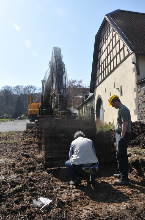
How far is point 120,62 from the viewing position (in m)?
14.5

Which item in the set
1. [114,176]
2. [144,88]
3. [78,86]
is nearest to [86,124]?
[114,176]

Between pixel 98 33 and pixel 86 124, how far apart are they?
15111 mm

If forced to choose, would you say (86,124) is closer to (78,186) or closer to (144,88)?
(78,186)

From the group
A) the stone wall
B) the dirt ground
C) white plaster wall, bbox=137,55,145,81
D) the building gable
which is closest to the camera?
the dirt ground

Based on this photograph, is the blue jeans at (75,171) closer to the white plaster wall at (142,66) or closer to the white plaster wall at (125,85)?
the white plaster wall at (125,85)

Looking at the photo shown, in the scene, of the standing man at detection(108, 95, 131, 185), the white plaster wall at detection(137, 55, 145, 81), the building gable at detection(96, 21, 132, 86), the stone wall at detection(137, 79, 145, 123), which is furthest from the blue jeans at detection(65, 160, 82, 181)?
the building gable at detection(96, 21, 132, 86)

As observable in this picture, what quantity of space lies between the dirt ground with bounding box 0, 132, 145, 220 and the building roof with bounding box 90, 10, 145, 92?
30.9 ft

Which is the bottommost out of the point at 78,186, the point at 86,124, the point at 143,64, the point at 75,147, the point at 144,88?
the point at 78,186

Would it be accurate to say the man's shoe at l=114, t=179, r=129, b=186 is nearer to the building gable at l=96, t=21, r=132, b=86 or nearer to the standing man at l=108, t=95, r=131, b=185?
the standing man at l=108, t=95, r=131, b=185

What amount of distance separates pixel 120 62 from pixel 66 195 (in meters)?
12.2

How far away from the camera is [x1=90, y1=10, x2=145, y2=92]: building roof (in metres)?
13.0

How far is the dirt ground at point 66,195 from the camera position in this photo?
117 inches

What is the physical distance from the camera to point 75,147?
14.2 ft

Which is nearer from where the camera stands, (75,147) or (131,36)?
(75,147)
